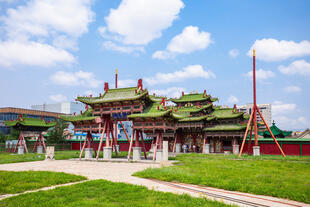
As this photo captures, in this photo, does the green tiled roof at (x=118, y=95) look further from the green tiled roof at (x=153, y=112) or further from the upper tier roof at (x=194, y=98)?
the upper tier roof at (x=194, y=98)

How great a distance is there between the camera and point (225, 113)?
38.8m

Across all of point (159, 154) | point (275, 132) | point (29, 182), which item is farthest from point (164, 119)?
point (275, 132)

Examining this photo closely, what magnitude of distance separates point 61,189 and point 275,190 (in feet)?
28.5

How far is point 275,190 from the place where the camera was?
33.3 ft

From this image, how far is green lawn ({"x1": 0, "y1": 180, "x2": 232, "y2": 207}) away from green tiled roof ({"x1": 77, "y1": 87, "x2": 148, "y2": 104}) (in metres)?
14.3

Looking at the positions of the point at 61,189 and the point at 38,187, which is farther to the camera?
the point at 38,187

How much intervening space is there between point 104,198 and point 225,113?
107 feet

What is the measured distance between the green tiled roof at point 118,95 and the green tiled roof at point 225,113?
57.3 feet

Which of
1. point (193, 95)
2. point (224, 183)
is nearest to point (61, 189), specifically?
point (224, 183)

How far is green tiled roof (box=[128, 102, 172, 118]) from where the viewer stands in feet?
75.0

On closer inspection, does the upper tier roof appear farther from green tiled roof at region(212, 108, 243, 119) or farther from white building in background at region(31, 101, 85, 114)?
white building in background at region(31, 101, 85, 114)

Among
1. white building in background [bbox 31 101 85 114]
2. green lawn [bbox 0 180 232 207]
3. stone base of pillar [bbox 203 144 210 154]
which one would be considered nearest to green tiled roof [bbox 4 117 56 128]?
stone base of pillar [bbox 203 144 210 154]

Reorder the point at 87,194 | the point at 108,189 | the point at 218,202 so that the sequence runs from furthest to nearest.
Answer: the point at 108,189, the point at 87,194, the point at 218,202

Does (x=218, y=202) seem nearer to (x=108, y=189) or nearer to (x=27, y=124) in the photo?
(x=108, y=189)
